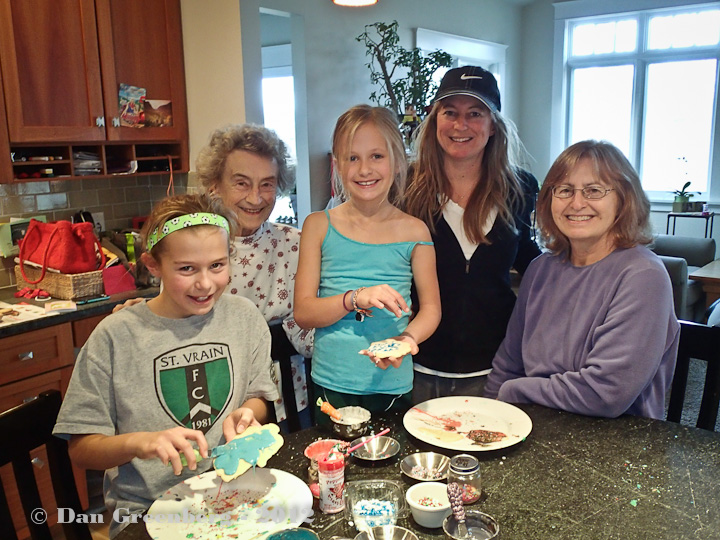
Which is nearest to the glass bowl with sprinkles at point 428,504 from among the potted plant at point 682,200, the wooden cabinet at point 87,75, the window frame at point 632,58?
the wooden cabinet at point 87,75

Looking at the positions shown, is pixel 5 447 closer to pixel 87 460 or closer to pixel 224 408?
pixel 87 460

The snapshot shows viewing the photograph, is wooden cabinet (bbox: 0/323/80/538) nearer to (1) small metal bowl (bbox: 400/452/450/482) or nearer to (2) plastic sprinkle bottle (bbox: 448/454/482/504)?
(1) small metal bowl (bbox: 400/452/450/482)

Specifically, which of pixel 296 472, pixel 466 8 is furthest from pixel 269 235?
pixel 466 8

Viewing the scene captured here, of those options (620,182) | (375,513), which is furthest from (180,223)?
(620,182)

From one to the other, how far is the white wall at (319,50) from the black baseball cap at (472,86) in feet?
5.03

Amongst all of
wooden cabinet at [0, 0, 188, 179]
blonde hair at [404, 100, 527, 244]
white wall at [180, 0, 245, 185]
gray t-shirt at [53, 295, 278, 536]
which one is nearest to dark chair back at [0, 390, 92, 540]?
gray t-shirt at [53, 295, 278, 536]

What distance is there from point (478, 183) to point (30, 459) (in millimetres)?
1413

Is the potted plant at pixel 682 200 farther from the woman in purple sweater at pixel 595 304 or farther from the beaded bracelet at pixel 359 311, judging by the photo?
the beaded bracelet at pixel 359 311

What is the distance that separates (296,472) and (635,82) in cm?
695

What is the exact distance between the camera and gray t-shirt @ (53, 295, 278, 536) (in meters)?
1.30

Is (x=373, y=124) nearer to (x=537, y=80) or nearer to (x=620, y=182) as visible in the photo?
(x=620, y=182)

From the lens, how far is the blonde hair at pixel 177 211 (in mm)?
1394

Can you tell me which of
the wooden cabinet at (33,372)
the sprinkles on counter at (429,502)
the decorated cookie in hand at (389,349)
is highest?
the decorated cookie in hand at (389,349)

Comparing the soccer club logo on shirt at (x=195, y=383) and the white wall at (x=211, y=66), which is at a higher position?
the white wall at (x=211, y=66)
